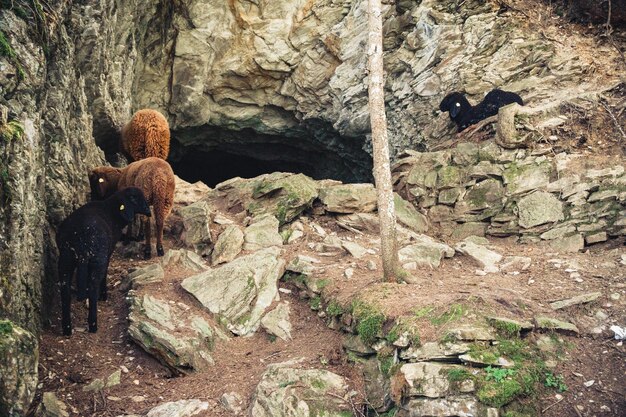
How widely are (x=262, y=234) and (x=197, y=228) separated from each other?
1.31m

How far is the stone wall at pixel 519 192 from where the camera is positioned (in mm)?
10992

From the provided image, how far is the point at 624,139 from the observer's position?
11953mm

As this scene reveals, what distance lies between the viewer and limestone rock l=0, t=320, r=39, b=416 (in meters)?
5.63

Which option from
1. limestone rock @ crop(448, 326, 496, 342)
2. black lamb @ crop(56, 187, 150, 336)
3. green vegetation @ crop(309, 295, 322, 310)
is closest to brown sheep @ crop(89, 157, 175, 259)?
black lamb @ crop(56, 187, 150, 336)

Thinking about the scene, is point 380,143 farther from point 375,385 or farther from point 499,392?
point 499,392

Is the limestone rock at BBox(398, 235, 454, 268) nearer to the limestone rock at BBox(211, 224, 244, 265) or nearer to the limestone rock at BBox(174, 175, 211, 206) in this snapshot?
the limestone rock at BBox(211, 224, 244, 265)

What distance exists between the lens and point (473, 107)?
14.2 metres

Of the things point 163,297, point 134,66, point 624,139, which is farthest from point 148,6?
point 624,139

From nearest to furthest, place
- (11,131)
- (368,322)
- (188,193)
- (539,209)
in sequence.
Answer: (11,131)
(368,322)
(539,209)
(188,193)

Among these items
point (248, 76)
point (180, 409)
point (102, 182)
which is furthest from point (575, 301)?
point (248, 76)

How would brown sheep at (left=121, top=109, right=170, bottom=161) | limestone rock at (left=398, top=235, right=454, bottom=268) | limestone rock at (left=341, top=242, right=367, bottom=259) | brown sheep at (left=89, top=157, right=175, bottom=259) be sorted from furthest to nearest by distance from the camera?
1. brown sheep at (left=121, top=109, right=170, bottom=161)
2. brown sheep at (left=89, top=157, right=175, bottom=259)
3. limestone rock at (left=341, top=242, right=367, bottom=259)
4. limestone rock at (left=398, top=235, right=454, bottom=268)

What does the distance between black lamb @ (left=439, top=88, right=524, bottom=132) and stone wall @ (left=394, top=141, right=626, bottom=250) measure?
103 centimetres

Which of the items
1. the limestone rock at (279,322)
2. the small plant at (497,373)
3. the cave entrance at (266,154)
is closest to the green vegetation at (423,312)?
the small plant at (497,373)

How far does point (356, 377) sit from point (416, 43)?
12.4 metres
